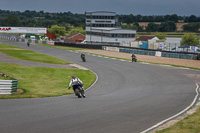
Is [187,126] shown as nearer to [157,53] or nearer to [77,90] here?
[77,90]

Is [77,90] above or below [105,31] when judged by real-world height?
below

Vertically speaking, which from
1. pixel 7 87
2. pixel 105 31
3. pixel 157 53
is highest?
pixel 105 31

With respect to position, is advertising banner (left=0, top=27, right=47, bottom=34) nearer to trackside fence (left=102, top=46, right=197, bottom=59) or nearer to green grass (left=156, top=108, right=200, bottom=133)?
trackside fence (left=102, top=46, right=197, bottom=59)

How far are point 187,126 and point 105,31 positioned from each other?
10774 centimetres

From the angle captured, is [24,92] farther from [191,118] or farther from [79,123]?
[191,118]

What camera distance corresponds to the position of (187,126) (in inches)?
423

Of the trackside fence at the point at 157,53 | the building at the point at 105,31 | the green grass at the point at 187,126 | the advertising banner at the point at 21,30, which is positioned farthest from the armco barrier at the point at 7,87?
the building at the point at 105,31

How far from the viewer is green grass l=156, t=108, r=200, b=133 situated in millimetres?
10086

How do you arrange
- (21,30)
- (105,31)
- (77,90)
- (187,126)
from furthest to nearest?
(105,31) → (21,30) → (77,90) → (187,126)

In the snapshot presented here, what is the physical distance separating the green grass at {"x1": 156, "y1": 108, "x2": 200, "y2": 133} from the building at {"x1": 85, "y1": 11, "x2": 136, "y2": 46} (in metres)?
102

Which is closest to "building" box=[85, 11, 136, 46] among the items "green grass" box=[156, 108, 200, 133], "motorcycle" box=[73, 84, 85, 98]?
"motorcycle" box=[73, 84, 85, 98]

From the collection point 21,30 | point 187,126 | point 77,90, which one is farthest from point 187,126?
point 21,30

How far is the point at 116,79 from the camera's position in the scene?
2944 centimetres

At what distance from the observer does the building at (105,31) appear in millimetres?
114562
